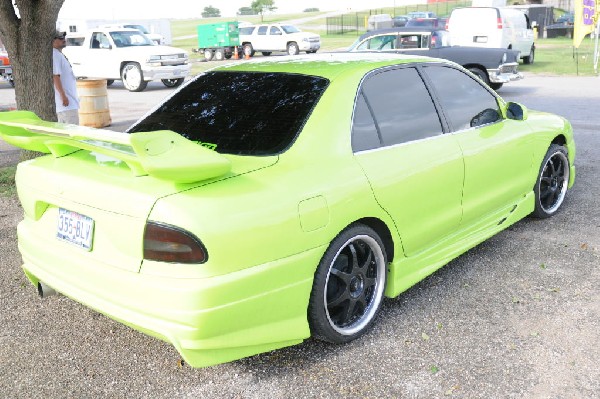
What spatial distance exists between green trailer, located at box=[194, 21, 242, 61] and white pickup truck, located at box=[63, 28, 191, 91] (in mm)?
13430

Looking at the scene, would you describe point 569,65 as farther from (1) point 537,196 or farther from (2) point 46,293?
(2) point 46,293

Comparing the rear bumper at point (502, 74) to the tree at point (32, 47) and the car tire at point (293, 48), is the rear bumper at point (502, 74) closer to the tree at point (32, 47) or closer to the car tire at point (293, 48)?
the tree at point (32, 47)

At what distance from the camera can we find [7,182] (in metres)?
7.39

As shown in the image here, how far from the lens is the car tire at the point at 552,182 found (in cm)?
526


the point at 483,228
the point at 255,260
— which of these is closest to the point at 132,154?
the point at 255,260

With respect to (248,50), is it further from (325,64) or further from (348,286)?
(348,286)

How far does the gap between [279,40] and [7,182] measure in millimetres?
26596

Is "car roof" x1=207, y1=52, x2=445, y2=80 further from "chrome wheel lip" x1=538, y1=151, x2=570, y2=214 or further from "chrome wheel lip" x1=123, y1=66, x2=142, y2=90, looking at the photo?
"chrome wheel lip" x1=123, y1=66, x2=142, y2=90

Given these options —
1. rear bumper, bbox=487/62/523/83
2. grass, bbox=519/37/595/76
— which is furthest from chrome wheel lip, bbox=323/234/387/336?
grass, bbox=519/37/595/76

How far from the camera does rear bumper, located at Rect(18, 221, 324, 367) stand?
264 centimetres

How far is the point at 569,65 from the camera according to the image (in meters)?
22.0

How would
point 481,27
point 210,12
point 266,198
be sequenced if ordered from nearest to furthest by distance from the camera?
1. point 266,198
2. point 481,27
3. point 210,12

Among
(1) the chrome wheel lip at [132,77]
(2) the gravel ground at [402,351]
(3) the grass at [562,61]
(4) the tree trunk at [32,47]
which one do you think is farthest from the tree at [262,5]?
(2) the gravel ground at [402,351]

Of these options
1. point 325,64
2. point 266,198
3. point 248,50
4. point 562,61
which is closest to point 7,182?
point 325,64
